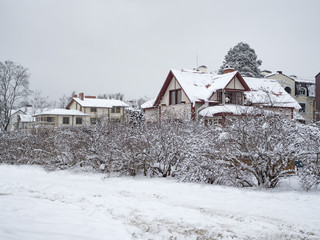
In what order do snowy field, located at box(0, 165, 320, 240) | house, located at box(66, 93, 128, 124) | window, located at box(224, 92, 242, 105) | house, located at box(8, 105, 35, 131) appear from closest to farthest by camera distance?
1. snowy field, located at box(0, 165, 320, 240)
2. window, located at box(224, 92, 242, 105)
3. house, located at box(8, 105, 35, 131)
4. house, located at box(66, 93, 128, 124)

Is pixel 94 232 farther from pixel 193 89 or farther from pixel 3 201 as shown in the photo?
pixel 193 89

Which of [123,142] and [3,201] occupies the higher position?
[123,142]

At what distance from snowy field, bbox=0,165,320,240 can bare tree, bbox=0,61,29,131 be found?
27173 mm

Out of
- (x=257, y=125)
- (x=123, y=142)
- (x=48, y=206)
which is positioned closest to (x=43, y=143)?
(x=123, y=142)

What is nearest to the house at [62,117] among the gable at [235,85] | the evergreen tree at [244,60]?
the evergreen tree at [244,60]

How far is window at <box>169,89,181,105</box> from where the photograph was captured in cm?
2539

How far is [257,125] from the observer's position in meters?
9.32

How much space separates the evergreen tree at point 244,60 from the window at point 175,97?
1988 cm

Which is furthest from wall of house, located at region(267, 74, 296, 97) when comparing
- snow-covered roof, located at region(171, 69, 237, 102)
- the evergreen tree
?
snow-covered roof, located at region(171, 69, 237, 102)

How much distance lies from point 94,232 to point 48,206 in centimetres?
242

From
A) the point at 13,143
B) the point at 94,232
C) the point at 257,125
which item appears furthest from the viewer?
the point at 13,143

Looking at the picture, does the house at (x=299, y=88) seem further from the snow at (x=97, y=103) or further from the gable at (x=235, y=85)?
the snow at (x=97, y=103)

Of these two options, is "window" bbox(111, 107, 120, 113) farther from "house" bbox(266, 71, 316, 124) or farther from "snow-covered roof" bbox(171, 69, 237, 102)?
"snow-covered roof" bbox(171, 69, 237, 102)

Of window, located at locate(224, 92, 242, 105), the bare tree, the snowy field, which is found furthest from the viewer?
the bare tree
